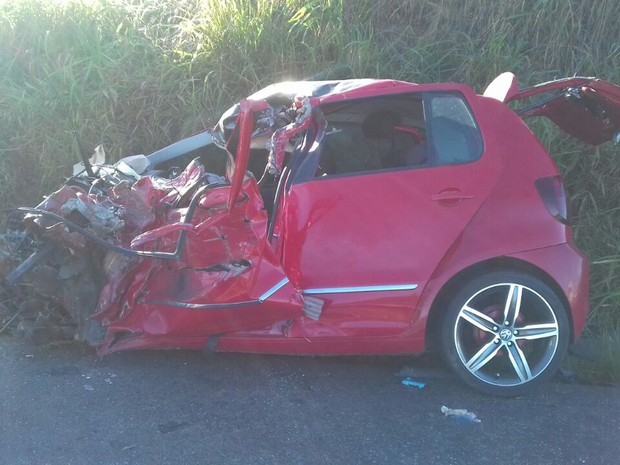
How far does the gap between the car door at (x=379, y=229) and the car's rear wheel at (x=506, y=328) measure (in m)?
0.27

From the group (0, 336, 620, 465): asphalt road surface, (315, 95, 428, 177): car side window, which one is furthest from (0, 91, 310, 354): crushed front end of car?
(315, 95, 428, 177): car side window

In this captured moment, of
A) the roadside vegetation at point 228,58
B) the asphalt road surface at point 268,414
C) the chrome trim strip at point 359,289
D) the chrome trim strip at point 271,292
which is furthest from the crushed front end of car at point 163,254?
the roadside vegetation at point 228,58

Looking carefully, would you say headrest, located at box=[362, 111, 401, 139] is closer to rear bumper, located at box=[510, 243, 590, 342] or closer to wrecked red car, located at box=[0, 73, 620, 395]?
wrecked red car, located at box=[0, 73, 620, 395]

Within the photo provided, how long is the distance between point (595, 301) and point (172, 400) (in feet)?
10.5

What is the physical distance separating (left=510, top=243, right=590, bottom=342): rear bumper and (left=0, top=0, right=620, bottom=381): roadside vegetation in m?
2.95

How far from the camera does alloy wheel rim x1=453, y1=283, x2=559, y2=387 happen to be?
427cm

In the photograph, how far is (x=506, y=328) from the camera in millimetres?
4289

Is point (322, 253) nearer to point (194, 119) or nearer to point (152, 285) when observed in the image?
point (152, 285)

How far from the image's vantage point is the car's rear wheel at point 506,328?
425 centimetres

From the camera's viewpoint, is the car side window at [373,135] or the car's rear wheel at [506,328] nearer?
the car's rear wheel at [506,328]

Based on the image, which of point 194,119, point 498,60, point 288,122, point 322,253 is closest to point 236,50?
point 194,119

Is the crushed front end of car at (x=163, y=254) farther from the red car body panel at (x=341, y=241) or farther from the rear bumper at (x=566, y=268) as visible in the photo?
the rear bumper at (x=566, y=268)

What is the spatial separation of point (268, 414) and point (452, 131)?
1830 mm

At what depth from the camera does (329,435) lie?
3.85m
